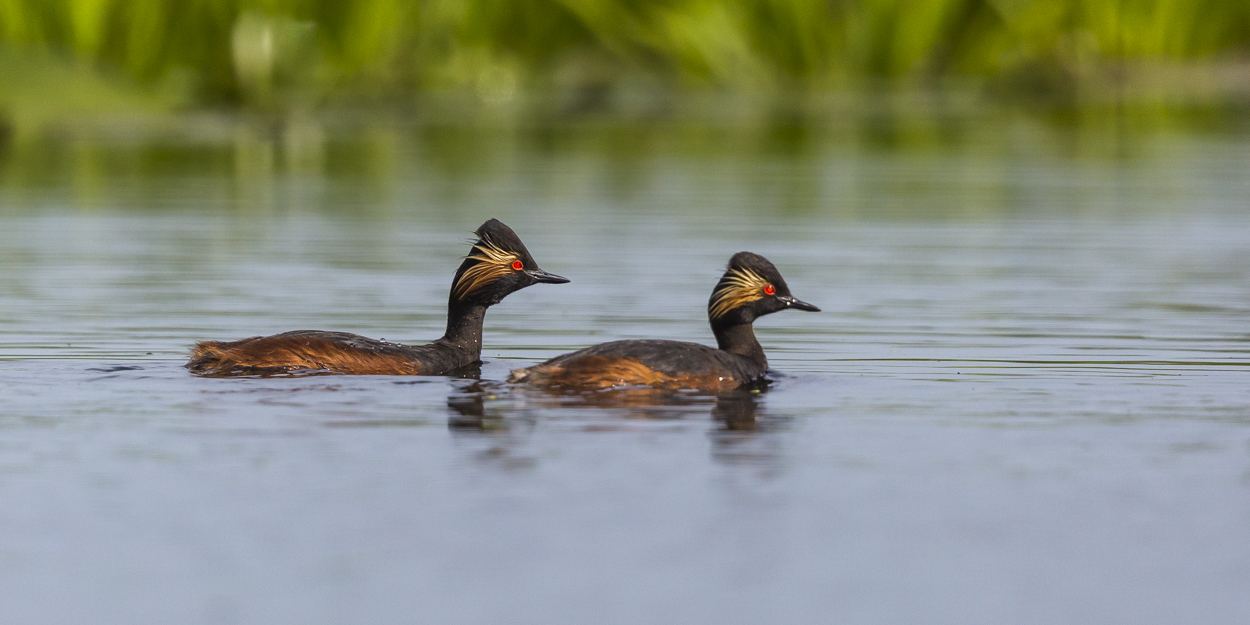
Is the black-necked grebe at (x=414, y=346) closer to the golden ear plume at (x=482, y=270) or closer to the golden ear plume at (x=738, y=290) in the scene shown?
the golden ear plume at (x=482, y=270)

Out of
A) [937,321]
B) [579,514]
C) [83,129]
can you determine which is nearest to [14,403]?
[579,514]

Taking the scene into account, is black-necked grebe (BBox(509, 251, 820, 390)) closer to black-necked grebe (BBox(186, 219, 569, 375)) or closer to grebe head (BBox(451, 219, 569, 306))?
black-necked grebe (BBox(186, 219, 569, 375))

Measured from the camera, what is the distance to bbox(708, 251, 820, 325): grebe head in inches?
457

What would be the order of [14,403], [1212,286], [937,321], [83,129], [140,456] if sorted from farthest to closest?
[83,129]
[1212,286]
[937,321]
[14,403]
[140,456]

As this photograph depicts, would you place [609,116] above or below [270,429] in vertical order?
above

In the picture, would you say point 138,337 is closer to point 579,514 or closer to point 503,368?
point 503,368

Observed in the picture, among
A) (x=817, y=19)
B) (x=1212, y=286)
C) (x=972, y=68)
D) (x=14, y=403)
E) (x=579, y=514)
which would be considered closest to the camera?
(x=579, y=514)

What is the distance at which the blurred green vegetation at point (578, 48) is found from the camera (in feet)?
104

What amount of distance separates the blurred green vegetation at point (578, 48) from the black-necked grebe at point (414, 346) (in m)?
20.2

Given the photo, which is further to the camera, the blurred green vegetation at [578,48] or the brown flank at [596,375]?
the blurred green vegetation at [578,48]

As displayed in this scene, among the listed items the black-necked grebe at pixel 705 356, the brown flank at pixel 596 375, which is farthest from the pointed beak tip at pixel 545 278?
the brown flank at pixel 596 375

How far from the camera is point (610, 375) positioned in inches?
404

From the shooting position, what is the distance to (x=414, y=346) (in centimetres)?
1175

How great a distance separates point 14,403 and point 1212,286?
9.16 m
